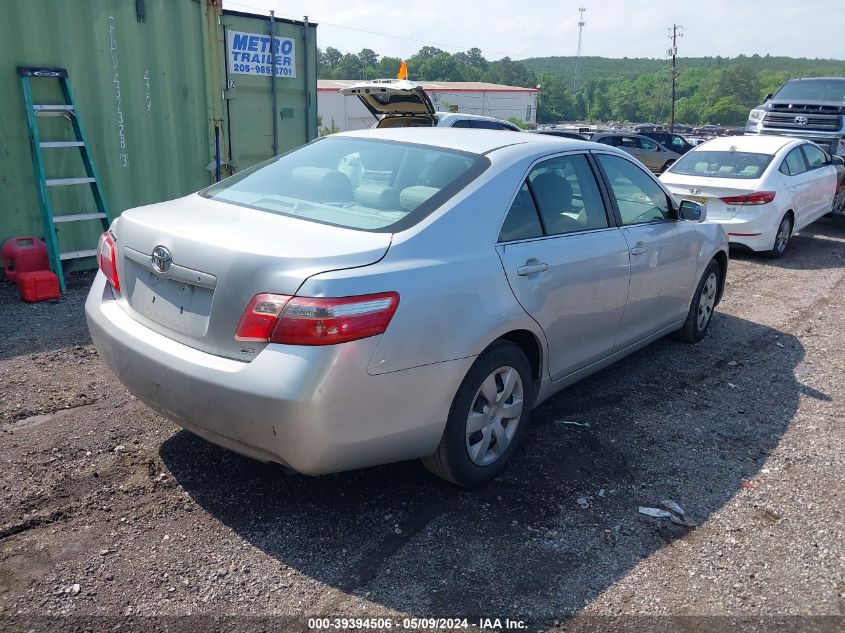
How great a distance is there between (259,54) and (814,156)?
27.3 ft

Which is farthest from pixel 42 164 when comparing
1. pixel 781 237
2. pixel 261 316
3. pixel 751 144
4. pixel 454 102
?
pixel 454 102

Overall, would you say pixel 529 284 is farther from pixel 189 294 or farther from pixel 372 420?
pixel 189 294

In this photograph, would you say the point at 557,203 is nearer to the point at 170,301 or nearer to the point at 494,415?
the point at 494,415

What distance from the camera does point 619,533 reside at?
10.8 ft

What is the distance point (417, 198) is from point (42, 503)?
2187 mm

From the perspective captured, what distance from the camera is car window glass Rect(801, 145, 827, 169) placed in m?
10.8

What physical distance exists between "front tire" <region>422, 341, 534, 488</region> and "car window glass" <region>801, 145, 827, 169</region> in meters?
9.13

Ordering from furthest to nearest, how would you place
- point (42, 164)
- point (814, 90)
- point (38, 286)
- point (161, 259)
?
point (814, 90) < point (42, 164) < point (38, 286) < point (161, 259)

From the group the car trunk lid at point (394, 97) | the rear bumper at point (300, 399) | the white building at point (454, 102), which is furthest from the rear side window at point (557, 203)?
the white building at point (454, 102)

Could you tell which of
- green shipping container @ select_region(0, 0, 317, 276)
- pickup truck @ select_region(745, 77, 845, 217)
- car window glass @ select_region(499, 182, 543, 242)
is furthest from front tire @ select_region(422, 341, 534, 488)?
pickup truck @ select_region(745, 77, 845, 217)

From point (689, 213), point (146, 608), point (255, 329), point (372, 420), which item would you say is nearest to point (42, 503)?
point (146, 608)

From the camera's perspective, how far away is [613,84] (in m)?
124

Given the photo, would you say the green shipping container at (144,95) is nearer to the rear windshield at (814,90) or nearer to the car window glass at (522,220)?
the car window glass at (522,220)

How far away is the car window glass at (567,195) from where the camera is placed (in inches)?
151
